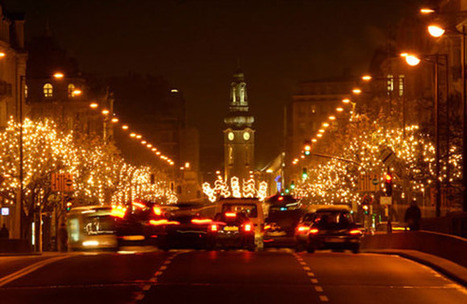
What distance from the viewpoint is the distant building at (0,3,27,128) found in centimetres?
8038

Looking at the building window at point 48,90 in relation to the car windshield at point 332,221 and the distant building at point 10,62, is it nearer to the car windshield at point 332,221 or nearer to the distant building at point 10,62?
the distant building at point 10,62

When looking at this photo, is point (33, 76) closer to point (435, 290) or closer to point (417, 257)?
point (417, 257)

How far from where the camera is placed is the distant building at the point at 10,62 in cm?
8038

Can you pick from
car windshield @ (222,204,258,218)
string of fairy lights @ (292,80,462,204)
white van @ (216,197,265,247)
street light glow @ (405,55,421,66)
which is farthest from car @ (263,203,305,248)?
street light glow @ (405,55,421,66)

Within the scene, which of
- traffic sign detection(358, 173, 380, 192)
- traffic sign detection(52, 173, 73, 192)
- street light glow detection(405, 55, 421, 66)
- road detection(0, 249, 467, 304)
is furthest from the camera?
traffic sign detection(358, 173, 380, 192)

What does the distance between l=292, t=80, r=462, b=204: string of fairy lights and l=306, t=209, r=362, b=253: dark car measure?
7.64m

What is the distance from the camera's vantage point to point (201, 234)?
43.1 m

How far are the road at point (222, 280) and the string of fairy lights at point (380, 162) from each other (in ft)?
57.1

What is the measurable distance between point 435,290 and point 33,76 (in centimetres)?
9809

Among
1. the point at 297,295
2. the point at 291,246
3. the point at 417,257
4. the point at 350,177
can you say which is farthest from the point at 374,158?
the point at 297,295

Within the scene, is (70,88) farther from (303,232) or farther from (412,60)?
(412,60)

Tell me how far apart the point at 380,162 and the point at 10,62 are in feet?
90.0

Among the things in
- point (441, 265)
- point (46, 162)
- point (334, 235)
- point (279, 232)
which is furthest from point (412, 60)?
point (46, 162)

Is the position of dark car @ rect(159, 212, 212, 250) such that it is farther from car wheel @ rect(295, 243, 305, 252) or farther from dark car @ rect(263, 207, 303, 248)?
dark car @ rect(263, 207, 303, 248)
